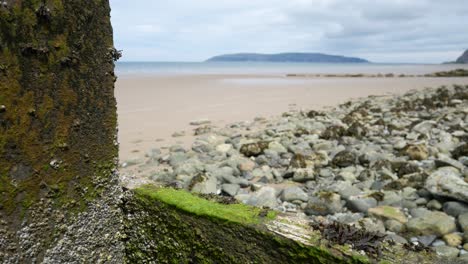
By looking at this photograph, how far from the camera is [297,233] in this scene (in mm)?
1807

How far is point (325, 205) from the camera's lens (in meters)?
4.27

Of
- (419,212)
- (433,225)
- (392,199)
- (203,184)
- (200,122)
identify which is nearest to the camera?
(433,225)

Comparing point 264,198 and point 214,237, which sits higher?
point 214,237

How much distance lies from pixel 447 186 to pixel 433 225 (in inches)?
28.7

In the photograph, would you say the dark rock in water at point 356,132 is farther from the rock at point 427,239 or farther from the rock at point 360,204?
the rock at point 427,239

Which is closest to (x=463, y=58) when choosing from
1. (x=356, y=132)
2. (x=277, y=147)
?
(x=356, y=132)

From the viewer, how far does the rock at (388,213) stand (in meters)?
3.81

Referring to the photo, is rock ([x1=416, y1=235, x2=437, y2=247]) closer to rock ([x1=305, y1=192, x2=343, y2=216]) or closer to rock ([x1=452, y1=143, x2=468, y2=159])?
rock ([x1=305, y1=192, x2=343, y2=216])

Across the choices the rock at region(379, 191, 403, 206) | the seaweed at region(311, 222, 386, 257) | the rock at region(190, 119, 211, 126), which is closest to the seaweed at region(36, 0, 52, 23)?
the seaweed at region(311, 222, 386, 257)

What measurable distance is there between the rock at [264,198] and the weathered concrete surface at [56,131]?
2.63 meters

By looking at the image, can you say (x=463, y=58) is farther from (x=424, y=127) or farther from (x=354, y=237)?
(x=354, y=237)

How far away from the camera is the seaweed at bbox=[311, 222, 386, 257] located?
1.67 meters

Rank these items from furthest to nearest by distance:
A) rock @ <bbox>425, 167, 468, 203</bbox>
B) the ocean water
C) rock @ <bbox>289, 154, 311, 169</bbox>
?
1. the ocean water
2. rock @ <bbox>289, 154, 311, 169</bbox>
3. rock @ <bbox>425, 167, 468, 203</bbox>

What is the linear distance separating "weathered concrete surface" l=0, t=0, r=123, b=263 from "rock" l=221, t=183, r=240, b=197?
3.00 metres
